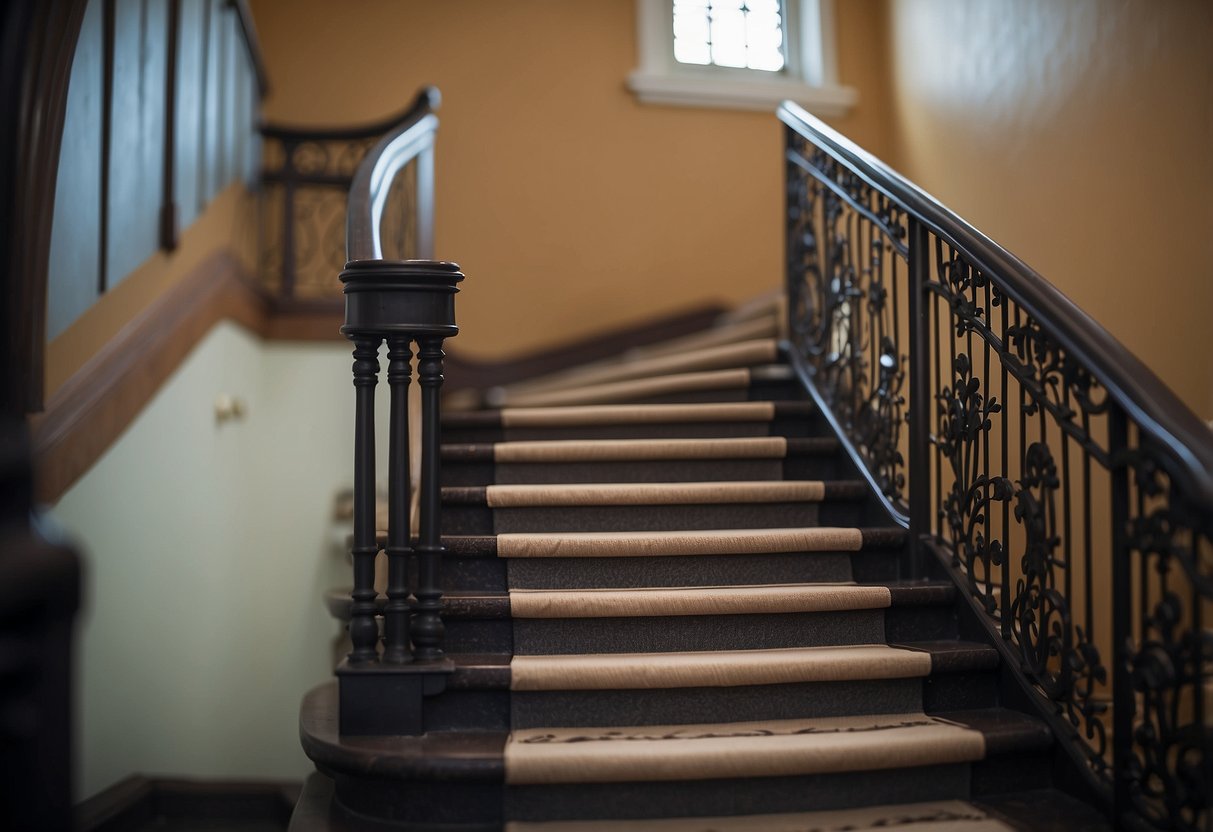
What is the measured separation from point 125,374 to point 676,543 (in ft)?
5.53

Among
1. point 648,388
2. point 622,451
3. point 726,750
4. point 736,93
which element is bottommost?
point 726,750

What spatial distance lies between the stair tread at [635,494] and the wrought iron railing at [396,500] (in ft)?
2.25

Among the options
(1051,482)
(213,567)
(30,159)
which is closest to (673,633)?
(1051,482)

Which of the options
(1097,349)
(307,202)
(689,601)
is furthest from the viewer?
(307,202)

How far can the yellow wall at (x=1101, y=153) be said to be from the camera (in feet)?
10.8

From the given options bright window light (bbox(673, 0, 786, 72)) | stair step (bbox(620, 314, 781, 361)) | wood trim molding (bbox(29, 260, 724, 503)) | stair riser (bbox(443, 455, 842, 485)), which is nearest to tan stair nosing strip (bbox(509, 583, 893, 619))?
stair riser (bbox(443, 455, 842, 485))

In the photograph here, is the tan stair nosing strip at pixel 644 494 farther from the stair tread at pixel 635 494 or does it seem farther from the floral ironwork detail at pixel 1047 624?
the floral ironwork detail at pixel 1047 624

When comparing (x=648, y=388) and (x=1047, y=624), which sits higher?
(x=648, y=388)

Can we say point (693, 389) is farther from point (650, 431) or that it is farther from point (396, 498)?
point (396, 498)

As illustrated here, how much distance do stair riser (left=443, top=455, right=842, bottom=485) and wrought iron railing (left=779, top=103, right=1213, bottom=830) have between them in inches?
6.8

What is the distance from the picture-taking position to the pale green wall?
10.8ft

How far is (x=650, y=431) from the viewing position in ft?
11.9

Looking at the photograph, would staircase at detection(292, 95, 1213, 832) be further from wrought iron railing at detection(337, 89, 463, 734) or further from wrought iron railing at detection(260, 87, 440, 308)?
wrought iron railing at detection(260, 87, 440, 308)

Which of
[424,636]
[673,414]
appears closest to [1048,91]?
[673,414]
